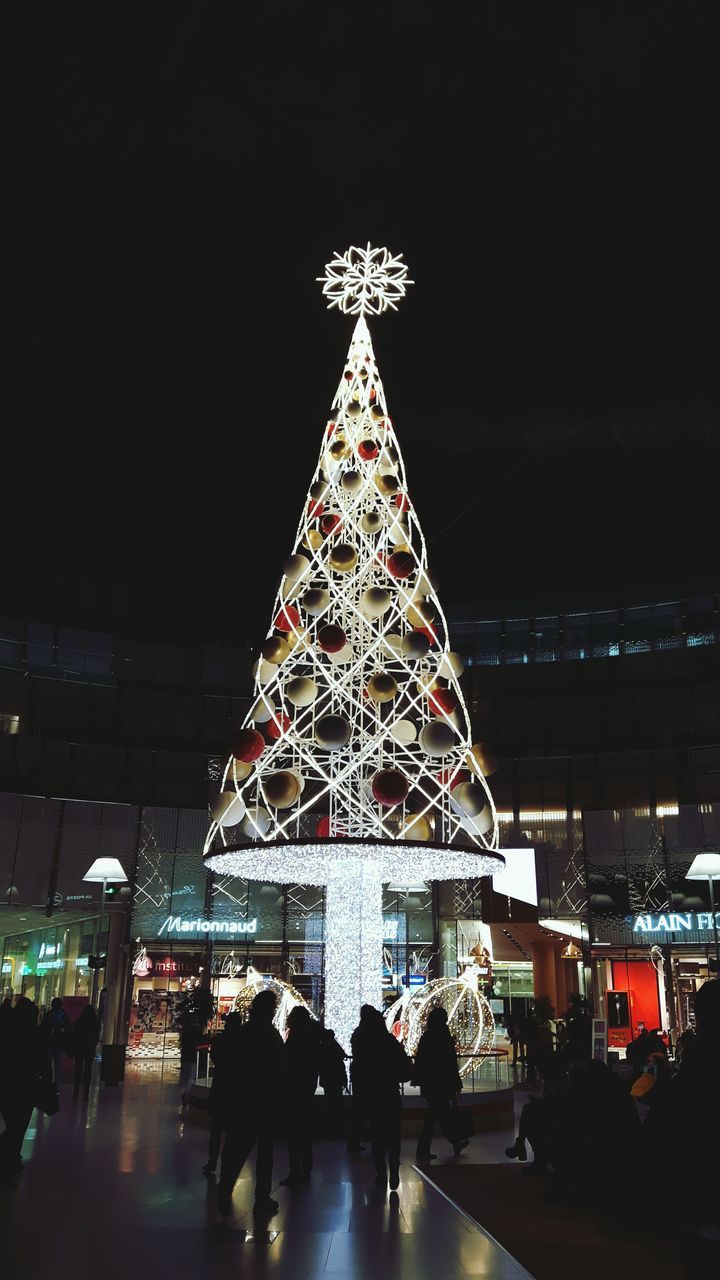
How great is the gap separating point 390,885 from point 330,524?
18.1 metres

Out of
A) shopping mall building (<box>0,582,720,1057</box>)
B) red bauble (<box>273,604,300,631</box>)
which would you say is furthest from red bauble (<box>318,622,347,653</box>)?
shopping mall building (<box>0,582,720,1057</box>)

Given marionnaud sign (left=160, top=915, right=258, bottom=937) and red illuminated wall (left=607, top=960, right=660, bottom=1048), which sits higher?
marionnaud sign (left=160, top=915, right=258, bottom=937)

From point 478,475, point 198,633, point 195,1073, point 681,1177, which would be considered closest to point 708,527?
point 478,475

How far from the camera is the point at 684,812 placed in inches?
1170

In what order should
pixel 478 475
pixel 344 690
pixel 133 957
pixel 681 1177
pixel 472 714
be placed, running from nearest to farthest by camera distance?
pixel 681 1177, pixel 344 690, pixel 478 475, pixel 133 957, pixel 472 714

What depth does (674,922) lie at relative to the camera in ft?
93.0

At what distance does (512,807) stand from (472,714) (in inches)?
140

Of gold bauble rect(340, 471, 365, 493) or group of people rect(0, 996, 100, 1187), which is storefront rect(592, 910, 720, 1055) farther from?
group of people rect(0, 996, 100, 1187)

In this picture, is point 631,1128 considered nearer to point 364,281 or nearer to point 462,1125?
point 462,1125

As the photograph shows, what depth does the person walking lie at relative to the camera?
10.6 meters

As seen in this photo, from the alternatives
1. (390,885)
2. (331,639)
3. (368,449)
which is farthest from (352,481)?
(390,885)

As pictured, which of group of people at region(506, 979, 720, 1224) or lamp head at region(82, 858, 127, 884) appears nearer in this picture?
group of people at region(506, 979, 720, 1224)

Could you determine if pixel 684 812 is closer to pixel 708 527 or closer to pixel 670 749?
pixel 670 749

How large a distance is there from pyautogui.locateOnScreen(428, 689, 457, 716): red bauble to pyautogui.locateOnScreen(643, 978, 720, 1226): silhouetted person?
8.15 m
